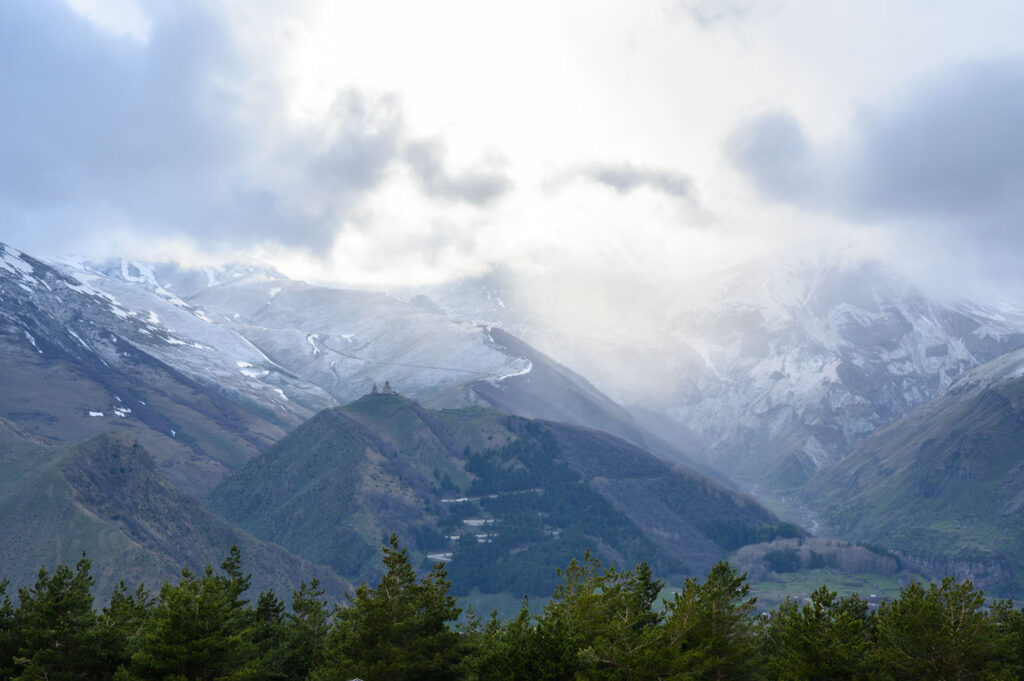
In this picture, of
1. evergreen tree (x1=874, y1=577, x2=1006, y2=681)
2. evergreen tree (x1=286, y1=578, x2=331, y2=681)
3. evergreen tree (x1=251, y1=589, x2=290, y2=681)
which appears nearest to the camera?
evergreen tree (x1=874, y1=577, x2=1006, y2=681)

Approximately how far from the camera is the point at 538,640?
96812 millimetres

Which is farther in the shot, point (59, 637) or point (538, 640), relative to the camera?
point (59, 637)

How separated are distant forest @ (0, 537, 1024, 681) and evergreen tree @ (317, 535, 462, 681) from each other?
16cm

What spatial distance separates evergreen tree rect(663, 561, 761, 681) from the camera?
92.4 metres

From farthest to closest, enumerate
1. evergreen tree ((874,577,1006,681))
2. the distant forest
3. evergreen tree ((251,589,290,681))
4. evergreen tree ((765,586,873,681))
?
evergreen tree ((251,589,290,681)), the distant forest, evergreen tree ((765,586,873,681)), evergreen tree ((874,577,1006,681))

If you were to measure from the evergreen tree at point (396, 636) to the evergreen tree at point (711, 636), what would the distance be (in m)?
24.2

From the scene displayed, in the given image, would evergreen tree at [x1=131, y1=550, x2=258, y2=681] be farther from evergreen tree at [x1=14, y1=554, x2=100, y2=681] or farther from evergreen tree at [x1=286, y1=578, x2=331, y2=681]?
evergreen tree at [x1=286, y1=578, x2=331, y2=681]

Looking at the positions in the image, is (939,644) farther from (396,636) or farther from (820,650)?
(396,636)

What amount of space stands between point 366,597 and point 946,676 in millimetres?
55112

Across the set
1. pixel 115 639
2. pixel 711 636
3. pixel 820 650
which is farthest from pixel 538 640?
pixel 115 639

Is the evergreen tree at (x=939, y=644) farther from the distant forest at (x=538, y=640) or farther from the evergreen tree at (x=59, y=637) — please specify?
the evergreen tree at (x=59, y=637)

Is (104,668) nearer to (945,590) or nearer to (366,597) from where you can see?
(366,597)

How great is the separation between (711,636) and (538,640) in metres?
16.7

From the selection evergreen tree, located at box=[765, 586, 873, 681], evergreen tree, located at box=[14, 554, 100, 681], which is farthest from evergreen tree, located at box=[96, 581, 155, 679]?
evergreen tree, located at box=[765, 586, 873, 681]
